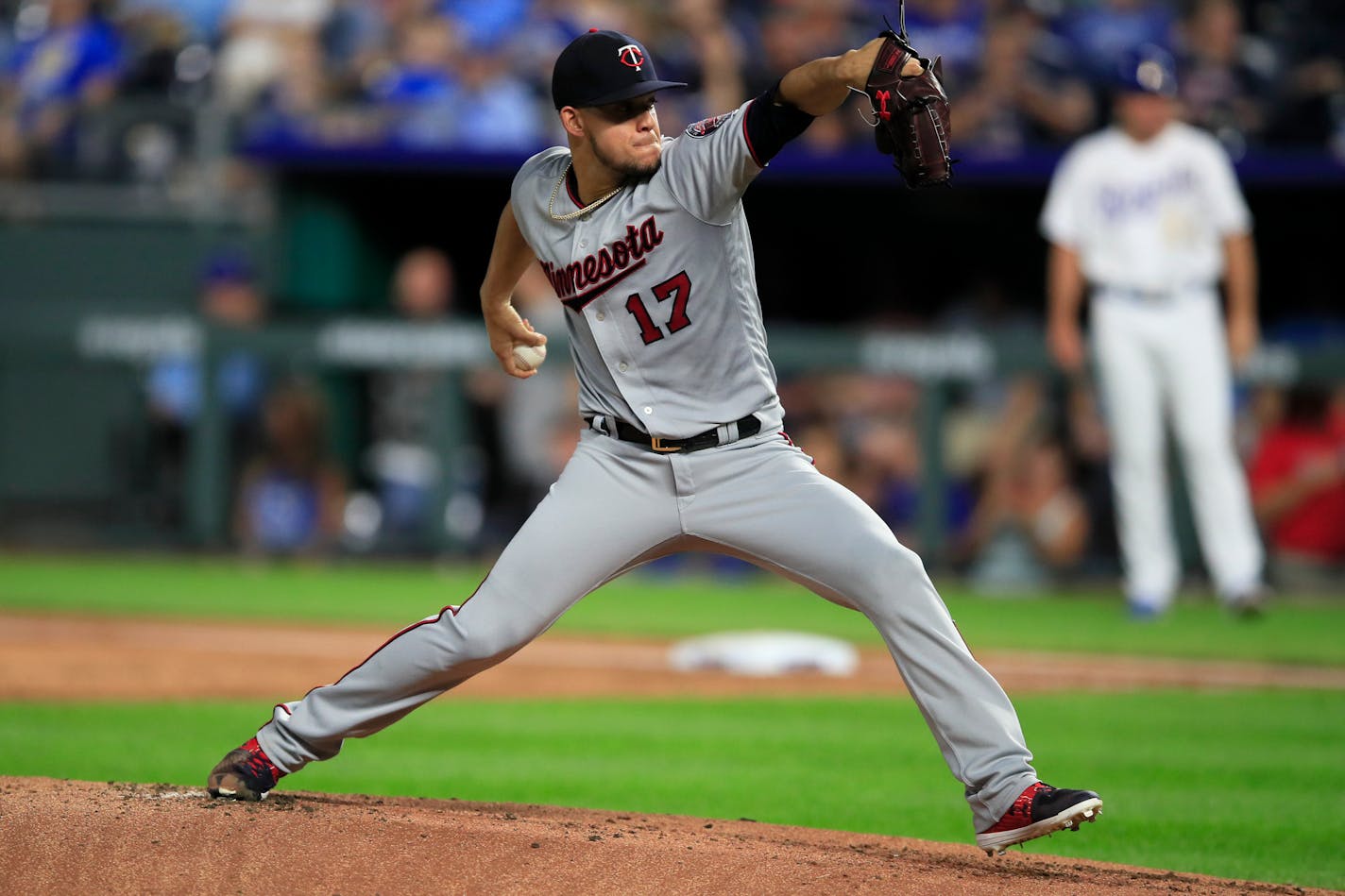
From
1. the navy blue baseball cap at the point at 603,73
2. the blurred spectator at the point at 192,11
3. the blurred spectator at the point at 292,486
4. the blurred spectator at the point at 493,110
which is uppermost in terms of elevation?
the blurred spectator at the point at 192,11

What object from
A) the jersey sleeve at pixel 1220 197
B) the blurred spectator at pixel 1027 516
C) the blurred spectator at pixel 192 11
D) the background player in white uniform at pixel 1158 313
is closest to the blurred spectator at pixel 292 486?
the blurred spectator at pixel 192 11

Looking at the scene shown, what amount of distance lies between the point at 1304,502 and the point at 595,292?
294 inches

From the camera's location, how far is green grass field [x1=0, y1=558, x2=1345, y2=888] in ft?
14.7

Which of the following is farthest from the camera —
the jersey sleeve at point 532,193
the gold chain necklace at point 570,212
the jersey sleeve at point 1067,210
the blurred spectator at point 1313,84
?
the blurred spectator at point 1313,84

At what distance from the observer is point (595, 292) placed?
3.89m

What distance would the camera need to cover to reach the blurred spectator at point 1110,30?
1191 cm

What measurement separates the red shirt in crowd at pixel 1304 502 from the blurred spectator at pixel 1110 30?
113 inches

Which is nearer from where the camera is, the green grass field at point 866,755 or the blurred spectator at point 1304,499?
the green grass field at point 866,755

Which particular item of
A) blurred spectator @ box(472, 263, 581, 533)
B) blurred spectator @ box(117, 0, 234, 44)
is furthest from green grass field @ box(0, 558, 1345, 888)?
blurred spectator @ box(117, 0, 234, 44)

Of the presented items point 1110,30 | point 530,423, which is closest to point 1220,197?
point 1110,30

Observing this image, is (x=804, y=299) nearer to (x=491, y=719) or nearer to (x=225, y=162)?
(x=225, y=162)

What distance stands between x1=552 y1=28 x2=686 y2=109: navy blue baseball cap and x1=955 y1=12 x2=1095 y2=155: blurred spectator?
7.83m

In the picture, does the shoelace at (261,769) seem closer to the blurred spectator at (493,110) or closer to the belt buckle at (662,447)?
the belt buckle at (662,447)

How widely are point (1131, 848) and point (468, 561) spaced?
25.3ft
